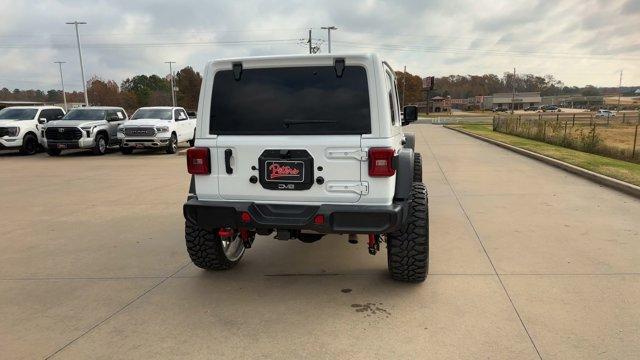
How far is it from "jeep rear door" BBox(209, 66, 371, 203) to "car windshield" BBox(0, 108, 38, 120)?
17.7 meters

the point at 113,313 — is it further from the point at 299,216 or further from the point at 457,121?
the point at 457,121

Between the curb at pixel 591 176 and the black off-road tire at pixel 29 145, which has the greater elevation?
the black off-road tire at pixel 29 145

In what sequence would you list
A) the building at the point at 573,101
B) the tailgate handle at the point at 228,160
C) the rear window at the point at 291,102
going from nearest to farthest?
1. the rear window at the point at 291,102
2. the tailgate handle at the point at 228,160
3. the building at the point at 573,101

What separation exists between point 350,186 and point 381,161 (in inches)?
12.6

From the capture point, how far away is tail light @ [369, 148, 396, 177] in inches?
141

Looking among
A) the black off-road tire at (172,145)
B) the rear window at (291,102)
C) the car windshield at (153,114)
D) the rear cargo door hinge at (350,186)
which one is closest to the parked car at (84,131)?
the car windshield at (153,114)

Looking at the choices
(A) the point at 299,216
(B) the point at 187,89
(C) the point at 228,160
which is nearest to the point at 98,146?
(C) the point at 228,160

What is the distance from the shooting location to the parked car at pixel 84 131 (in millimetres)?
16469

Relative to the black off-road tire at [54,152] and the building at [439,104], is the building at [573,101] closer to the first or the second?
the building at [439,104]

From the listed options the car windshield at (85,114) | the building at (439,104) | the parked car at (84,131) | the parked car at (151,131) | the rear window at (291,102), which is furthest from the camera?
the building at (439,104)

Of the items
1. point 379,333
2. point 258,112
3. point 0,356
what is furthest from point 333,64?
point 0,356

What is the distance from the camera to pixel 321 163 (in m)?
3.70

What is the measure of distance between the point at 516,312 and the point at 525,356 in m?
0.67

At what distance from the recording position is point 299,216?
148 inches
